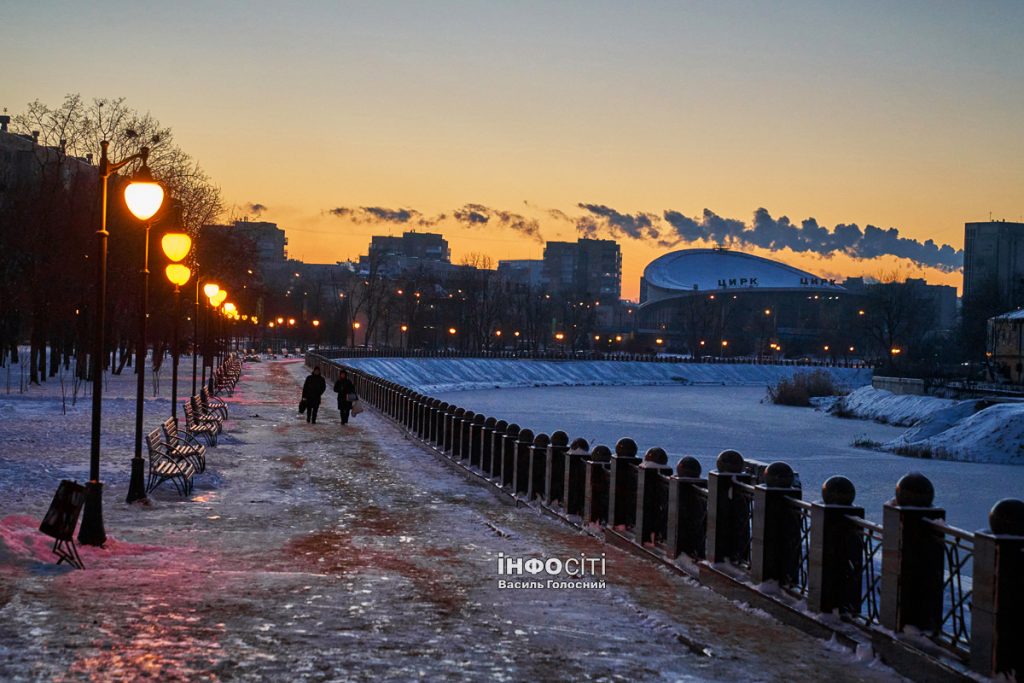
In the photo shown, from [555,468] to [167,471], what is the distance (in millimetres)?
5518

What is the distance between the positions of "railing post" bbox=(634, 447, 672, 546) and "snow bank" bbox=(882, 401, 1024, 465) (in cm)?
3828

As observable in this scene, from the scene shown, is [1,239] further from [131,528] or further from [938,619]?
[938,619]

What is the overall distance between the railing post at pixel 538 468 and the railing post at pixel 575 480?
161cm

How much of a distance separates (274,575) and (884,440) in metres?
50.5

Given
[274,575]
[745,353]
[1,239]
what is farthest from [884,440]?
[745,353]

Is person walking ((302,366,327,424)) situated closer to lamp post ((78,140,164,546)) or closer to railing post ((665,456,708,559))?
lamp post ((78,140,164,546))

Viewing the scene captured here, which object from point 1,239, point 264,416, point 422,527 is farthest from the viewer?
point 1,239

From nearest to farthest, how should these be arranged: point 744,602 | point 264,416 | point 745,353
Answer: point 744,602, point 264,416, point 745,353

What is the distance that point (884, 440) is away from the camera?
57312 mm

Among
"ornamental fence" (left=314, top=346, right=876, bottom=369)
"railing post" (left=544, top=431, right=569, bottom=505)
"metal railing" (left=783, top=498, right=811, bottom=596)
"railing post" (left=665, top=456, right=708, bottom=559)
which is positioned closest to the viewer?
"metal railing" (left=783, top=498, right=811, bottom=596)

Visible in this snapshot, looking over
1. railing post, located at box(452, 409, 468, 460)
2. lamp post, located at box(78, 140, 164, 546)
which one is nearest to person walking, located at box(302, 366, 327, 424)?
railing post, located at box(452, 409, 468, 460)

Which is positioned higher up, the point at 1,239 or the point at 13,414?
the point at 1,239

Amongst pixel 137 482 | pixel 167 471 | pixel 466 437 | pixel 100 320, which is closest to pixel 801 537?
pixel 100 320

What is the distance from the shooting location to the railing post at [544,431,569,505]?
56.6 ft
